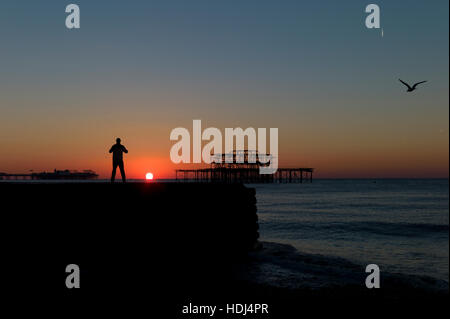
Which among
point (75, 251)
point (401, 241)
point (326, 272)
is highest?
point (75, 251)

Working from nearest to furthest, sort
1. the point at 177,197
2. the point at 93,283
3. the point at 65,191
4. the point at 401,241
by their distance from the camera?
the point at 93,283 < the point at 65,191 < the point at 177,197 < the point at 401,241

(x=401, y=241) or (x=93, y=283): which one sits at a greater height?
(x=93, y=283)

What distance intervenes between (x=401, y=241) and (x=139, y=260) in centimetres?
1722
